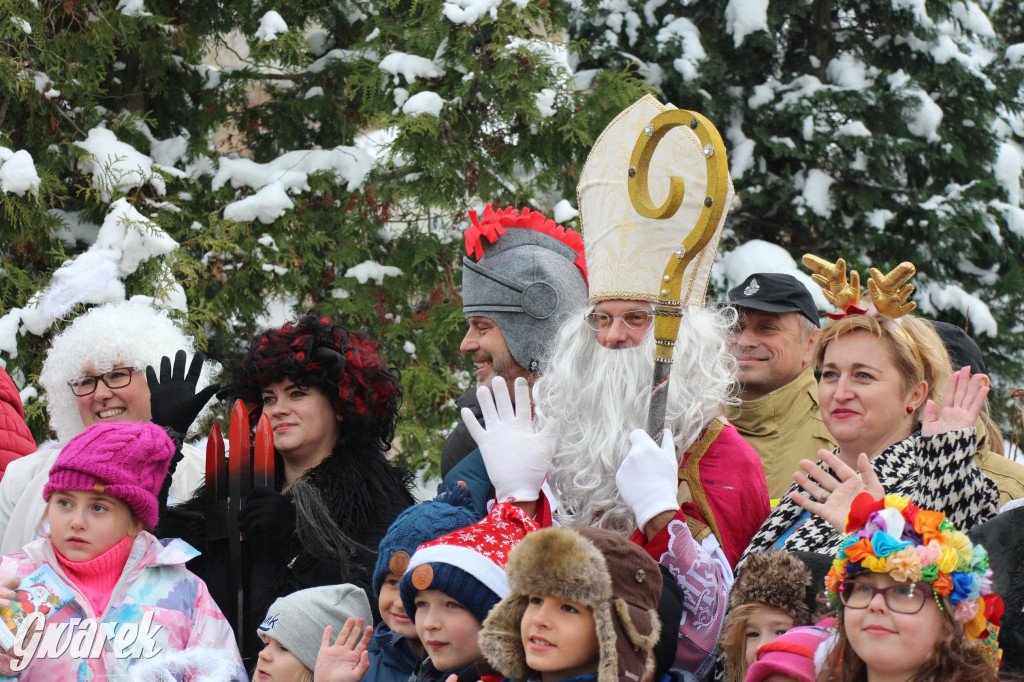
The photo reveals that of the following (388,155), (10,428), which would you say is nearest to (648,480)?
(10,428)

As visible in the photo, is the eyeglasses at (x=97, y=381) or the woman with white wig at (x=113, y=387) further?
the eyeglasses at (x=97, y=381)

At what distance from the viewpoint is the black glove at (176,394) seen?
4375mm

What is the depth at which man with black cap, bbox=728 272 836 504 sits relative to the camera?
4.51m

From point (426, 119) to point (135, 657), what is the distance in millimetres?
4160

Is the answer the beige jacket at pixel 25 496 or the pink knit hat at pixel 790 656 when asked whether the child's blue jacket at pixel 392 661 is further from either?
the beige jacket at pixel 25 496

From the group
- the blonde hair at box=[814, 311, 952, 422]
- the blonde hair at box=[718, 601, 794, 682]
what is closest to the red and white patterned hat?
the blonde hair at box=[718, 601, 794, 682]

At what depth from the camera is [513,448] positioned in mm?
3414

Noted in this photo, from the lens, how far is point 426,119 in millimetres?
6762

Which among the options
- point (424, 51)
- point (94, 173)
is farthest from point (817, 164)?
point (94, 173)

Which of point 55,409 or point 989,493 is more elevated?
point 55,409

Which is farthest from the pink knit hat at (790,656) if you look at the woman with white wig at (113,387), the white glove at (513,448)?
the woman with white wig at (113,387)

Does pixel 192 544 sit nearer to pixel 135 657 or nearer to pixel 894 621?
pixel 135 657

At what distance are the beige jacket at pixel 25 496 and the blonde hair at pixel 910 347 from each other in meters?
2.52

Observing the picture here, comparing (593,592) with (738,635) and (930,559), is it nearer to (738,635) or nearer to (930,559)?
(738,635)
